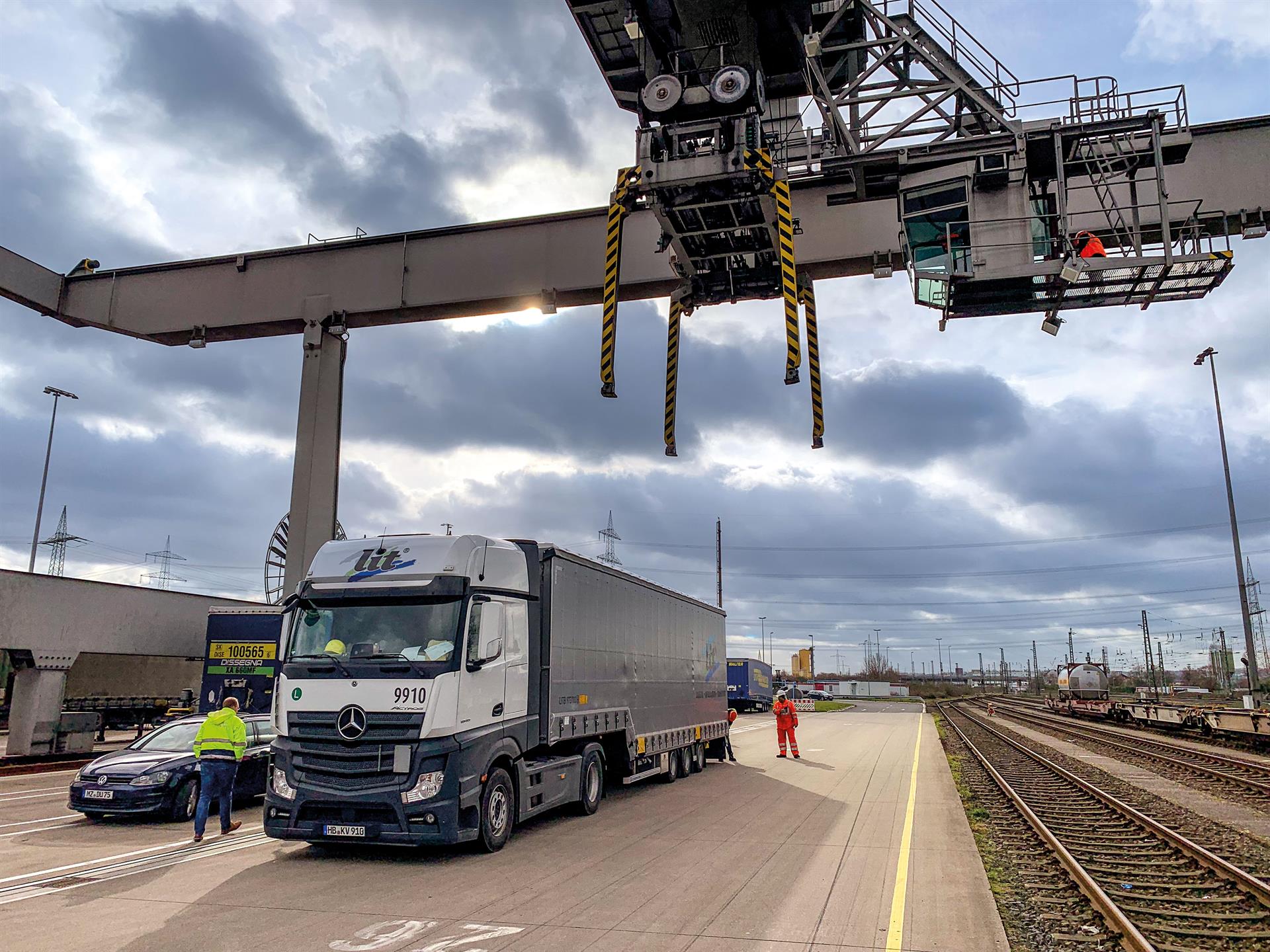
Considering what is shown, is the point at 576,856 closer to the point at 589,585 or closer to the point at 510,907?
the point at 510,907

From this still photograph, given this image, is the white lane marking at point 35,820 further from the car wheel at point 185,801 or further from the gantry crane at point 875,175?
the gantry crane at point 875,175

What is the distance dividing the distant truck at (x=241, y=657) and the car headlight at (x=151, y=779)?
292 inches

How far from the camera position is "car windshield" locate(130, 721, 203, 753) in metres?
12.0

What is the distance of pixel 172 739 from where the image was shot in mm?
12148

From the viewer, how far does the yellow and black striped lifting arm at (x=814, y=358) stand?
40.3 feet

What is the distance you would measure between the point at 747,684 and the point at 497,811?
41718 millimetres

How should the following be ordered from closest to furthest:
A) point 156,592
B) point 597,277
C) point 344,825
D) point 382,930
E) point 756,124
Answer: point 382,930, point 344,825, point 756,124, point 597,277, point 156,592

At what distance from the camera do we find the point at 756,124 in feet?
37.3

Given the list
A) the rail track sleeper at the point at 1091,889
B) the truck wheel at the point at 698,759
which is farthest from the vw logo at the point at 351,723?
the truck wheel at the point at 698,759

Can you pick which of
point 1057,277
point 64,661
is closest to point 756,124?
point 1057,277

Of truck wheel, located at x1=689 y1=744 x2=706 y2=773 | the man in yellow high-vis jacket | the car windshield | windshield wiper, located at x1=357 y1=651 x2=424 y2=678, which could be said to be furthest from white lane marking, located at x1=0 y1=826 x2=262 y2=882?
truck wheel, located at x1=689 y1=744 x2=706 y2=773

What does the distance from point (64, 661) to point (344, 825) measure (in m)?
14.6

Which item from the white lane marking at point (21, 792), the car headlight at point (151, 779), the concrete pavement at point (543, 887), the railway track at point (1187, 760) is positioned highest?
the car headlight at point (151, 779)

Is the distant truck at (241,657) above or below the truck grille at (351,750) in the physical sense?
above
